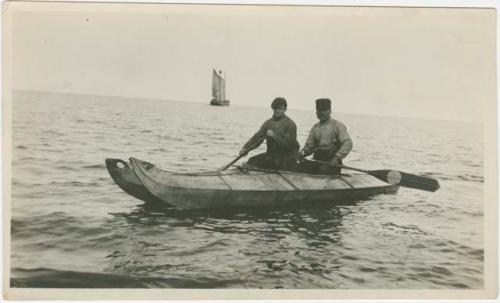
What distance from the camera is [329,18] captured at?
7.62 metres

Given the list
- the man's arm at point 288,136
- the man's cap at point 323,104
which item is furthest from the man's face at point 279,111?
the man's cap at point 323,104

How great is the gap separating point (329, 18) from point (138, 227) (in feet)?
15.3

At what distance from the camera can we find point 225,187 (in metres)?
7.63

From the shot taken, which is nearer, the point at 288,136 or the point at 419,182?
the point at 288,136

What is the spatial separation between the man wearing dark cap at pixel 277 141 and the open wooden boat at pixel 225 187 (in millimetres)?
226

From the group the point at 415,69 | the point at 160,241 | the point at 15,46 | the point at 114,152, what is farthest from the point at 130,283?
the point at 114,152

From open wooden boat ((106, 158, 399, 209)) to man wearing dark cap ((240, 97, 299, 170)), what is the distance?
23cm

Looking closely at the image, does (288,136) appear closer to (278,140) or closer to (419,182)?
(278,140)

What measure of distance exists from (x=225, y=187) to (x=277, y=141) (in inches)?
53.8

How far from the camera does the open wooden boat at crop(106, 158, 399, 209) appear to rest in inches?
291

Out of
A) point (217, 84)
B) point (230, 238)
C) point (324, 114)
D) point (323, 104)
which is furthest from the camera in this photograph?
point (217, 84)

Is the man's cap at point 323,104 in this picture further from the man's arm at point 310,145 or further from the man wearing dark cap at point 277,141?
the man wearing dark cap at point 277,141

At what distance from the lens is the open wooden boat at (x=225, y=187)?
738 centimetres

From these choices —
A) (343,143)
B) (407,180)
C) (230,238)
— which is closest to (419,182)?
(407,180)
